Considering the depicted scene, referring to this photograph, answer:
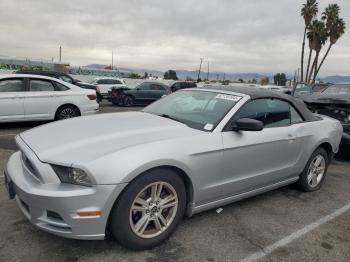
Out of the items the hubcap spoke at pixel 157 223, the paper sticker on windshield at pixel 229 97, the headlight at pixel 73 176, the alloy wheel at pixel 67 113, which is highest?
the paper sticker on windshield at pixel 229 97

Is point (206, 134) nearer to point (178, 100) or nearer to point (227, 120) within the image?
point (227, 120)

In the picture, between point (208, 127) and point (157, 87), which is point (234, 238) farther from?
point (157, 87)

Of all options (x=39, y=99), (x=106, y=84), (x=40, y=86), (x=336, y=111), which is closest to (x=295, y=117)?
(x=336, y=111)

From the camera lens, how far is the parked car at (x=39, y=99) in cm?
821

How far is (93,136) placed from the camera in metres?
3.12

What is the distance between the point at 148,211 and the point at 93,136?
858mm

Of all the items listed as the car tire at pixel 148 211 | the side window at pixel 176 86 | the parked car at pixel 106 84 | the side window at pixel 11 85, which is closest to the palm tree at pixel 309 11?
the side window at pixel 176 86

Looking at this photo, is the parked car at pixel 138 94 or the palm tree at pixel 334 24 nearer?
the parked car at pixel 138 94

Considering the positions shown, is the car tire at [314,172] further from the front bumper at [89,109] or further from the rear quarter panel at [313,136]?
the front bumper at [89,109]

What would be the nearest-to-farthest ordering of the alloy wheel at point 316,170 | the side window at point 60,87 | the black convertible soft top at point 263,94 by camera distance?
the black convertible soft top at point 263,94
the alloy wheel at point 316,170
the side window at point 60,87

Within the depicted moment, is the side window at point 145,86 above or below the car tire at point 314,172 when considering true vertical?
above

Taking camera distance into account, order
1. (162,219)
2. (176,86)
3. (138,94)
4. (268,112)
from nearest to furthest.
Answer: (162,219)
(268,112)
(138,94)
(176,86)

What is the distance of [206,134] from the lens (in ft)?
11.1

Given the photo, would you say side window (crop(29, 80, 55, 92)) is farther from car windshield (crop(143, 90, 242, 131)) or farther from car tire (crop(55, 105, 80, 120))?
car windshield (crop(143, 90, 242, 131))
